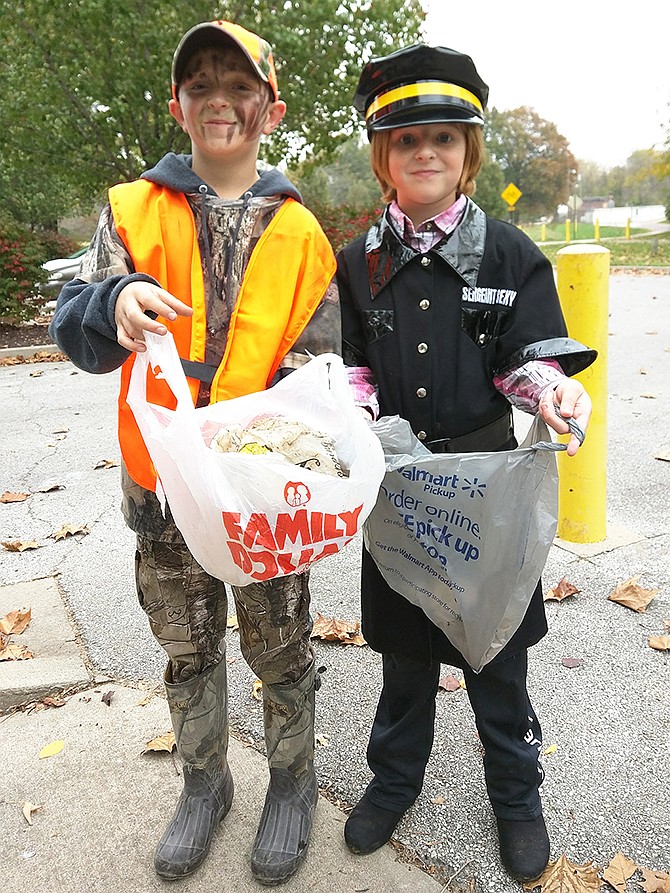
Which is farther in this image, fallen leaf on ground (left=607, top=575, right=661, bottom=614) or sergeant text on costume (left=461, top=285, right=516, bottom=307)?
fallen leaf on ground (left=607, top=575, right=661, bottom=614)

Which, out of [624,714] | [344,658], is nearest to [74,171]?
[344,658]

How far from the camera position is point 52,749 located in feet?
7.64

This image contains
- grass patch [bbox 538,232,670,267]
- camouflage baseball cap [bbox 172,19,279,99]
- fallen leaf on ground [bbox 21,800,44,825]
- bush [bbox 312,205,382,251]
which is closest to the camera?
camouflage baseball cap [bbox 172,19,279,99]

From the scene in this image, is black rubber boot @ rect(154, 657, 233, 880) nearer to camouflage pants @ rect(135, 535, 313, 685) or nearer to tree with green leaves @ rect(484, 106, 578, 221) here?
camouflage pants @ rect(135, 535, 313, 685)

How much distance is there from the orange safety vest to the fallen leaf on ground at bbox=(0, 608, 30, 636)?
5.34ft

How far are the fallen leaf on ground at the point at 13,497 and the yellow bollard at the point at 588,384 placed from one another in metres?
3.02

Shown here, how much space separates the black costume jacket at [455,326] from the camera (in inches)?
68.3

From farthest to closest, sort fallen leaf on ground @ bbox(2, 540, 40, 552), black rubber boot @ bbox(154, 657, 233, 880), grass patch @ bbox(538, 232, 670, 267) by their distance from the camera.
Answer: grass patch @ bbox(538, 232, 670, 267) → fallen leaf on ground @ bbox(2, 540, 40, 552) → black rubber boot @ bbox(154, 657, 233, 880)

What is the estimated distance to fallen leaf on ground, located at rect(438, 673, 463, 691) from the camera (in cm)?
255

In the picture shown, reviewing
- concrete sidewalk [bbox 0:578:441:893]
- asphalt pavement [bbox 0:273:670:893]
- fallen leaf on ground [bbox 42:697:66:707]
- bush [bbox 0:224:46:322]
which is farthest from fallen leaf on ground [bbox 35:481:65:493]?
bush [bbox 0:224:46:322]

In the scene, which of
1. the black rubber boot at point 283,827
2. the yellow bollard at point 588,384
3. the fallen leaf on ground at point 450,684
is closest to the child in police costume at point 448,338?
the black rubber boot at point 283,827

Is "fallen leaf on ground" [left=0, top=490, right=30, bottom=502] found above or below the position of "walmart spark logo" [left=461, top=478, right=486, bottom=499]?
below

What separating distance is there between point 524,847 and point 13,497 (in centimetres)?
355

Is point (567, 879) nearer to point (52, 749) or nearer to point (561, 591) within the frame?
point (561, 591)
